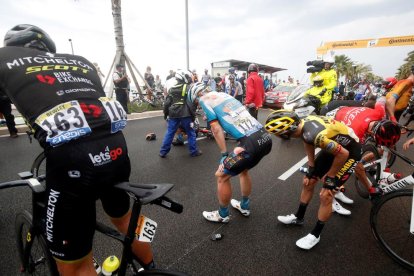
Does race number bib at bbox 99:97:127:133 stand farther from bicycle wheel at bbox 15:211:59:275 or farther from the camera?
the camera

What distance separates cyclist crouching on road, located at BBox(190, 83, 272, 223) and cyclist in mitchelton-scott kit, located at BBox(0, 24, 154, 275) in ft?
4.71

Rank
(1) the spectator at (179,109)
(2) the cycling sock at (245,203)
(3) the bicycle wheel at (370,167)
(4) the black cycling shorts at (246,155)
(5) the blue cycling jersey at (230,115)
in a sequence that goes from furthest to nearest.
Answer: (1) the spectator at (179,109) < (3) the bicycle wheel at (370,167) < (2) the cycling sock at (245,203) < (5) the blue cycling jersey at (230,115) < (4) the black cycling shorts at (246,155)

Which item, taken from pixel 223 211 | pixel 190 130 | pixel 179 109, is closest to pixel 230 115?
pixel 223 211

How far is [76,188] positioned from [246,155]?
1702mm

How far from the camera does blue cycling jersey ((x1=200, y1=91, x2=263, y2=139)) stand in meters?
2.67

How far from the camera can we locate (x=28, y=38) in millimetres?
1466

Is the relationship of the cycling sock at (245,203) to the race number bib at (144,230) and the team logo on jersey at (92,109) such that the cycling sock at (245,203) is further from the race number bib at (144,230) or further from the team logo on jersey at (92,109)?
the team logo on jersey at (92,109)

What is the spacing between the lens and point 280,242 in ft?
8.69

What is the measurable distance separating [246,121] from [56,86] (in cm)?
192

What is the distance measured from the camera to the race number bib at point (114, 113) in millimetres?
1443

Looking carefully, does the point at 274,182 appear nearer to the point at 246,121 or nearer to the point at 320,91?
the point at 246,121

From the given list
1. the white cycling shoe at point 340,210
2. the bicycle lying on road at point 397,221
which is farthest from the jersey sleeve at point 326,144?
the white cycling shoe at point 340,210

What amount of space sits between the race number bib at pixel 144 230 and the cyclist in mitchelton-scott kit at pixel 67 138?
0.27 metres

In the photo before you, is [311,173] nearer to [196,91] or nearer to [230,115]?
[230,115]
